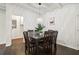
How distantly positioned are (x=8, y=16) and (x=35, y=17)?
47 cm

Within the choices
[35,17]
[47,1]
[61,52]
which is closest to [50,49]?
[61,52]

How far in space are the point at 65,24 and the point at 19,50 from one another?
37.6 inches

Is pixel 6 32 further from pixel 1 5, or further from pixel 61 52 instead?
pixel 61 52

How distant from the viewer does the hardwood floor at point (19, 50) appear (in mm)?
1817

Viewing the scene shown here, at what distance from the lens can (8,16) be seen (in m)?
1.78

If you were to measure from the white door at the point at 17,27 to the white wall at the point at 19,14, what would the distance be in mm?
53

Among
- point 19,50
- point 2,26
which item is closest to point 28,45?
point 19,50

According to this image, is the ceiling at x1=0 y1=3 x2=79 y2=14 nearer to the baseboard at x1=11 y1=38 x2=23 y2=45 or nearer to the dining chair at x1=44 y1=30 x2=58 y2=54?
the dining chair at x1=44 y1=30 x2=58 y2=54

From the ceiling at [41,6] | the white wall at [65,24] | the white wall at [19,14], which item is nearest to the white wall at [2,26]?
the white wall at [19,14]

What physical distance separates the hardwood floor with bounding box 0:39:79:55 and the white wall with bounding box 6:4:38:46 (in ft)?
0.34

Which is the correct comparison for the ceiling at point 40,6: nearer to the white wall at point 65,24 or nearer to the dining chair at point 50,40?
the white wall at point 65,24

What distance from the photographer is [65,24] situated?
182cm

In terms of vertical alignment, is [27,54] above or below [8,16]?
below

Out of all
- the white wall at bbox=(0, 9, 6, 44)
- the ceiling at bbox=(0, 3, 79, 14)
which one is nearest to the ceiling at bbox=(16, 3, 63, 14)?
the ceiling at bbox=(0, 3, 79, 14)
